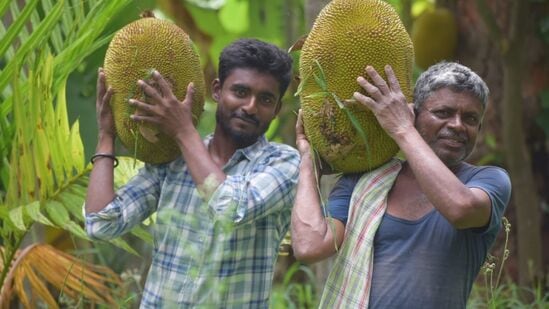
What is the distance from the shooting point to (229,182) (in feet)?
8.38

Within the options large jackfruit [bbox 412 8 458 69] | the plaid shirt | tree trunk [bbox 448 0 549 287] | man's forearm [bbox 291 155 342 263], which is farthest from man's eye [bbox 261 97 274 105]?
large jackfruit [bbox 412 8 458 69]

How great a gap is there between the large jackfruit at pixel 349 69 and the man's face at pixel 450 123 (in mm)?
78

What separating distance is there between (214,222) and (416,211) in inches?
18.0

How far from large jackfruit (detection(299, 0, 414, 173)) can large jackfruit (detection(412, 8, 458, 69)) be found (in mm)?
2881

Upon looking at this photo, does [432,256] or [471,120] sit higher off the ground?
[471,120]

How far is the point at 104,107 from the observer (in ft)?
8.75

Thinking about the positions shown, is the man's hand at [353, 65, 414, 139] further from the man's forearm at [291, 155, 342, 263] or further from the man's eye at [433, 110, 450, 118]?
the man's forearm at [291, 155, 342, 263]

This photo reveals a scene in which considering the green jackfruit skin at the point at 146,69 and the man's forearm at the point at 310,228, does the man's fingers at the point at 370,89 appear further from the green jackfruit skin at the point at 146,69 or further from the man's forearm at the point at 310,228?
the green jackfruit skin at the point at 146,69

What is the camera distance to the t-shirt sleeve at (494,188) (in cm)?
233

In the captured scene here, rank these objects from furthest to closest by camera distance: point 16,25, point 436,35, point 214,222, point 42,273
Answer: point 436,35, point 42,273, point 16,25, point 214,222

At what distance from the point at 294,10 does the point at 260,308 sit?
3.35 m

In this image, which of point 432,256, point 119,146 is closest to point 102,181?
point 432,256

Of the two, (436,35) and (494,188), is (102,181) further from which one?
(436,35)

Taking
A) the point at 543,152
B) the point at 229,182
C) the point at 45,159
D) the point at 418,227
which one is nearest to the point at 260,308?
the point at 229,182
